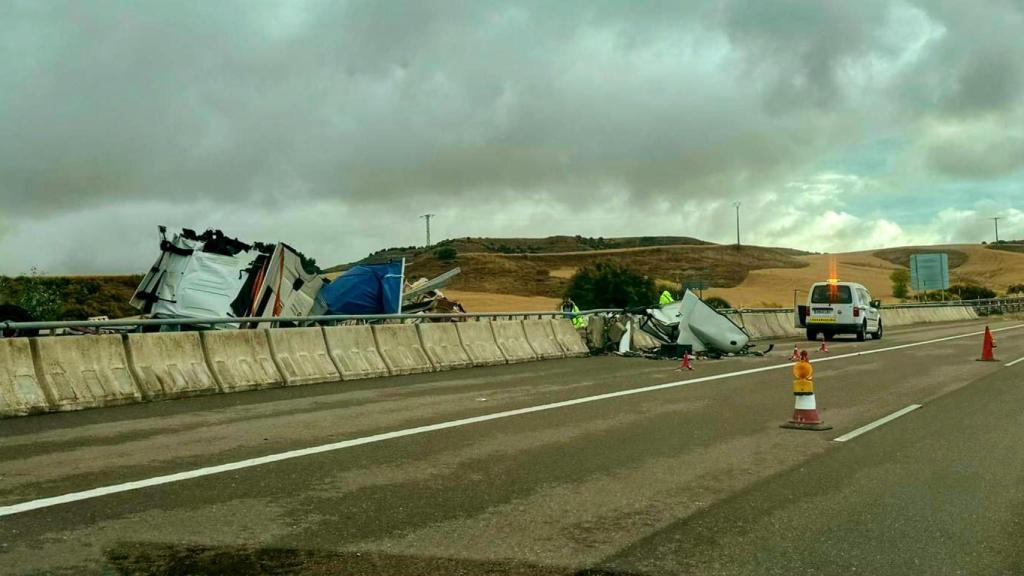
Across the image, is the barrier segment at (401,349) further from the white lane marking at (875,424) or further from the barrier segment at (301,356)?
the white lane marking at (875,424)

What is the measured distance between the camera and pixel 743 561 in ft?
16.6

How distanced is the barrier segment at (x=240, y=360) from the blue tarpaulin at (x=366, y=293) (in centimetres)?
874

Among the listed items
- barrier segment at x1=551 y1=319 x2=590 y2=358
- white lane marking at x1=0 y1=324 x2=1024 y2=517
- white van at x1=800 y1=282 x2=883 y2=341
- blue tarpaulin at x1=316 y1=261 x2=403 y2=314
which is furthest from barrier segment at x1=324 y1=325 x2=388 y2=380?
white van at x1=800 y1=282 x2=883 y2=341

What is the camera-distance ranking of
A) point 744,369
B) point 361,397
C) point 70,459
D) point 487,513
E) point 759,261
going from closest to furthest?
point 487,513
point 70,459
point 361,397
point 744,369
point 759,261

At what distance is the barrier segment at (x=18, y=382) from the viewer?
10602 millimetres

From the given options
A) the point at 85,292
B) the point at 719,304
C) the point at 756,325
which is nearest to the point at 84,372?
the point at 756,325

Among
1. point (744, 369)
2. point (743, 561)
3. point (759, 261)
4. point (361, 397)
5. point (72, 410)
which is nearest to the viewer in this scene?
point (743, 561)

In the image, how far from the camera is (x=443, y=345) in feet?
59.5

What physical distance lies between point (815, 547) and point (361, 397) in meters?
8.28

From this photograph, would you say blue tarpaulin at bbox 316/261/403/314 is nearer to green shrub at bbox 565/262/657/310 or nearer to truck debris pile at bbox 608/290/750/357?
truck debris pile at bbox 608/290/750/357

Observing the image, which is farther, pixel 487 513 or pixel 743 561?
pixel 487 513

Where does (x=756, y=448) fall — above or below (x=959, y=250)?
below

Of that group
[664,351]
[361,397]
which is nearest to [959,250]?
[664,351]

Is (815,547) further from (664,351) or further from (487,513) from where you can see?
(664,351)
